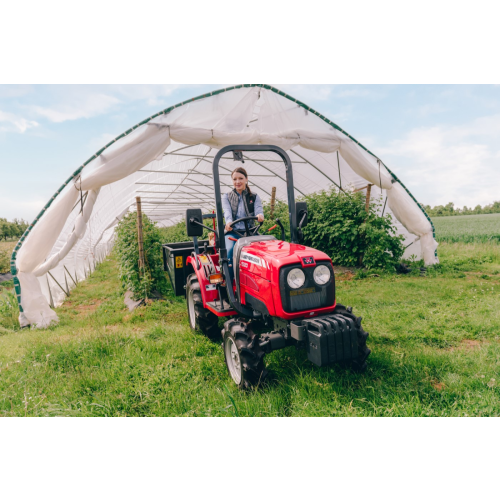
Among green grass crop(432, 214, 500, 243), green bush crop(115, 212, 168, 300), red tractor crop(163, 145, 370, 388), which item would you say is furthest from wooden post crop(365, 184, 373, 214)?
green grass crop(432, 214, 500, 243)

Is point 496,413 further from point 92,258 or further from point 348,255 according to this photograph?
point 92,258

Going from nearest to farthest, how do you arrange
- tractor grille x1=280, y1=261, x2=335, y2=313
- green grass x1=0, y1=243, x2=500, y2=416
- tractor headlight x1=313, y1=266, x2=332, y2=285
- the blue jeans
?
green grass x1=0, y1=243, x2=500, y2=416, tractor grille x1=280, y1=261, x2=335, y2=313, tractor headlight x1=313, y1=266, x2=332, y2=285, the blue jeans

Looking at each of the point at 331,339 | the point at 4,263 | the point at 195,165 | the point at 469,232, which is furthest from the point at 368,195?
the point at 469,232

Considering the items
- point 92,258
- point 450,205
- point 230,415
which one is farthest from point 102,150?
point 450,205

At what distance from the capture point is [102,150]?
18.1ft

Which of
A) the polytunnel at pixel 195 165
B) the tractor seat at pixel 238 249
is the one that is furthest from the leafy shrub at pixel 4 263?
the tractor seat at pixel 238 249

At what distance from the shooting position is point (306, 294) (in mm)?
2871

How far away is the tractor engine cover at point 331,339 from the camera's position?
2549 millimetres

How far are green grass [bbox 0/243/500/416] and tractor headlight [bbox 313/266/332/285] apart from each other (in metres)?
0.85

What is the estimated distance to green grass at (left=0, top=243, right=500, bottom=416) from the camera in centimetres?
267

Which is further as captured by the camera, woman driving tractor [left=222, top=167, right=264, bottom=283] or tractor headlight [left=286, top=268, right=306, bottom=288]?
woman driving tractor [left=222, top=167, right=264, bottom=283]

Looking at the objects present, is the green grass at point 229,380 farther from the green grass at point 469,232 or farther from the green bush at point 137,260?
the green grass at point 469,232

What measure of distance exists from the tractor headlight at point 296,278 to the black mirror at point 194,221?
1031mm

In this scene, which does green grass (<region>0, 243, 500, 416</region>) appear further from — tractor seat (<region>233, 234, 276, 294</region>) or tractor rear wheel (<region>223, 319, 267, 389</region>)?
tractor seat (<region>233, 234, 276, 294</region>)
